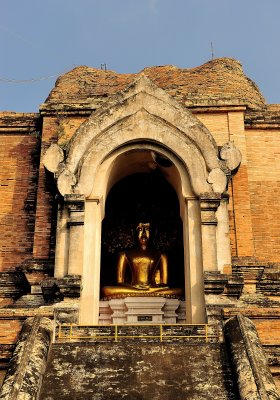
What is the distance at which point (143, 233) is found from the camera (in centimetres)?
1584

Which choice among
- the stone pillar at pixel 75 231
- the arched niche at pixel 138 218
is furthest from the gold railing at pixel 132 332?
the arched niche at pixel 138 218

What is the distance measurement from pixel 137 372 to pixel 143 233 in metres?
7.27

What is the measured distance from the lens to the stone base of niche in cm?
1425

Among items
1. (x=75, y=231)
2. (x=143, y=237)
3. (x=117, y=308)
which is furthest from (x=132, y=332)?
(x=143, y=237)

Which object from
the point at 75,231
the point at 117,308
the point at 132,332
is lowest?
the point at 132,332

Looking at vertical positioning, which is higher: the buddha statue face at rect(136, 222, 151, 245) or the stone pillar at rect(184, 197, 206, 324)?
the buddha statue face at rect(136, 222, 151, 245)

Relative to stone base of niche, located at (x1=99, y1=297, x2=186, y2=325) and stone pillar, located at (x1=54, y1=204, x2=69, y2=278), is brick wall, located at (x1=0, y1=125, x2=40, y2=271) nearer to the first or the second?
stone pillar, located at (x1=54, y1=204, x2=69, y2=278)

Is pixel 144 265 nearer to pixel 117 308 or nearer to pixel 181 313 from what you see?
pixel 117 308

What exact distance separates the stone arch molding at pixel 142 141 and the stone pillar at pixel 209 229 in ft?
0.69

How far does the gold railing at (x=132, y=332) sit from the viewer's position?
35.3 feet

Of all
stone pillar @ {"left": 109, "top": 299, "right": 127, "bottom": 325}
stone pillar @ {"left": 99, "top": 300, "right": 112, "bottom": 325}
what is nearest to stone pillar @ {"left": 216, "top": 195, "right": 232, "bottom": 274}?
stone pillar @ {"left": 109, "top": 299, "right": 127, "bottom": 325}

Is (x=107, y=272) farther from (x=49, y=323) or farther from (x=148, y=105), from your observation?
Answer: (x=49, y=323)

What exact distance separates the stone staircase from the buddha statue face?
6.39 metres

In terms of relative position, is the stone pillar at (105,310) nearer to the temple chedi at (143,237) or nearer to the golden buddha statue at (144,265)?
the temple chedi at (143,237)
